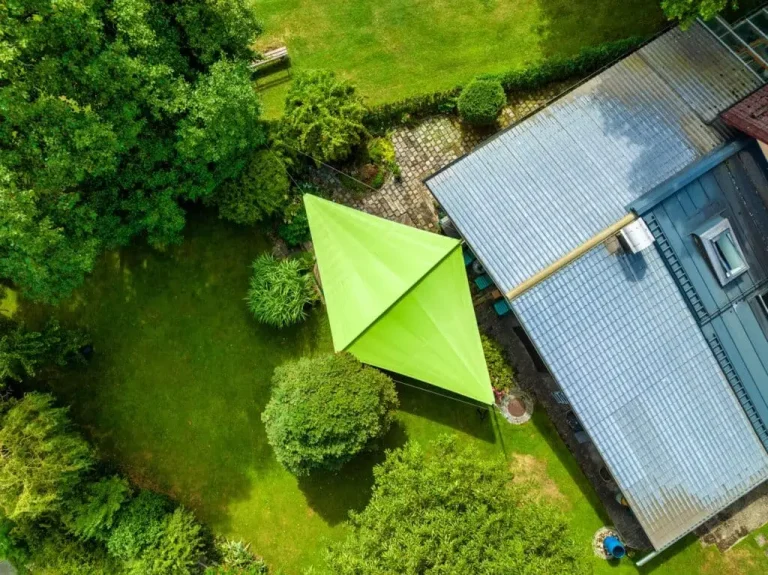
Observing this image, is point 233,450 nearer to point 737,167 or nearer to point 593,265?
point 593,265

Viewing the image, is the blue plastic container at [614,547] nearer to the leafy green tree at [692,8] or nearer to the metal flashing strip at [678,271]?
the metal flashing strip at [678,271]

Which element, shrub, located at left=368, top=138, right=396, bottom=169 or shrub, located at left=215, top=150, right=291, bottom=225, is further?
shrub, located at left=368, top=138, right=396, bottom=169

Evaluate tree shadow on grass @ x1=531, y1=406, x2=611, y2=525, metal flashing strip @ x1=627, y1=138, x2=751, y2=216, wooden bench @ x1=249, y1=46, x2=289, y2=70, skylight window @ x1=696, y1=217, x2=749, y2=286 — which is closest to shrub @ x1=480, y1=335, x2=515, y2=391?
tree shadow on grass @ x1=531, y1=406, x2=611, y2=525

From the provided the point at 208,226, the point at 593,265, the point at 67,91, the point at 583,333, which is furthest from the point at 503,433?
the point at 67,91

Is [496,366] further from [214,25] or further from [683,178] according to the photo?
[214,25]

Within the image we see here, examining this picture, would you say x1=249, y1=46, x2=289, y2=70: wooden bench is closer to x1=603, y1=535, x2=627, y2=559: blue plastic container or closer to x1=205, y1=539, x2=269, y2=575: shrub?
x1=205, y1=539, x2=269, y2=575: shrub

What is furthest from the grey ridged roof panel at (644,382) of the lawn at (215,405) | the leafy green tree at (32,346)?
the leafy green tree at (32,346)
